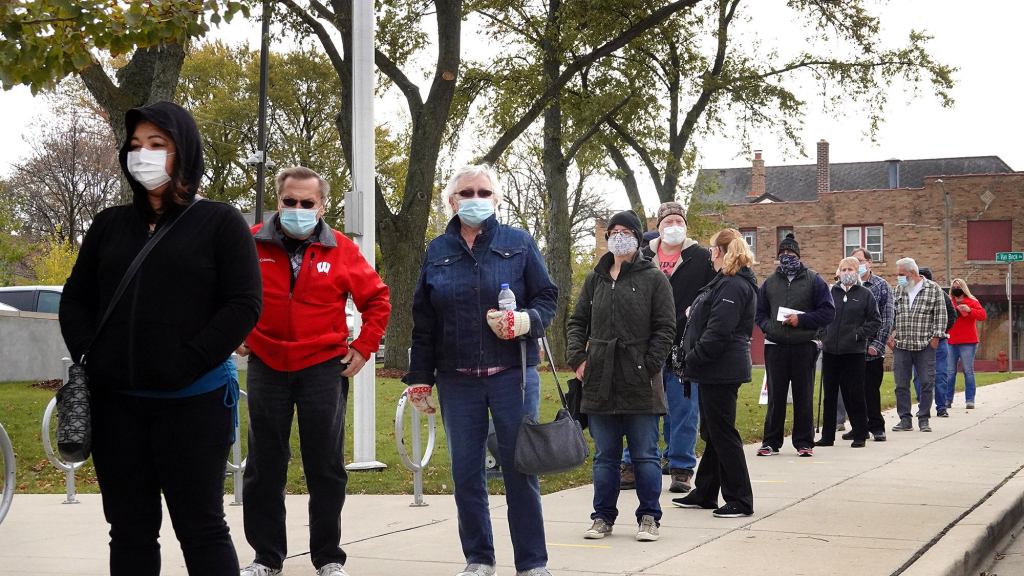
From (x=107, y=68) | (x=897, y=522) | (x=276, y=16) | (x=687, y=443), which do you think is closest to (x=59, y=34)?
(x=687, y=443)

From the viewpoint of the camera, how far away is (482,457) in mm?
6043

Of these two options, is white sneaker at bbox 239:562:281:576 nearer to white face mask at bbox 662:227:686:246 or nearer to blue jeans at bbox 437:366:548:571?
blue jeans at bbox 437:366:548:571

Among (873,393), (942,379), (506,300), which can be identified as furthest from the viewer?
(942,379)

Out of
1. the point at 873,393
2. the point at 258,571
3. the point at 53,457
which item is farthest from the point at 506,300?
the point at 873,393

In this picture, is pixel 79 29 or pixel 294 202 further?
pixel 79 29

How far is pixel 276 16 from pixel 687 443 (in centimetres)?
1437

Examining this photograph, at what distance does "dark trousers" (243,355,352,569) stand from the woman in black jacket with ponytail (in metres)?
2.99

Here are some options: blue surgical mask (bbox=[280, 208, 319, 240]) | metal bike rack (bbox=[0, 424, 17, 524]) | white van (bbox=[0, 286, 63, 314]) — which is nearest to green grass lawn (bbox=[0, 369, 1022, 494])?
metal bike rack (bbox=[0, 424, 17, 524])

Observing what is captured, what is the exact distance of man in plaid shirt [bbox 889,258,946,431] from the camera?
15.4m

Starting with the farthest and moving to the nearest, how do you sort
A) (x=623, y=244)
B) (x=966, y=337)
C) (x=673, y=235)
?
(x=966, y=337) → (x=673, y=235) → (x=623, y=244)

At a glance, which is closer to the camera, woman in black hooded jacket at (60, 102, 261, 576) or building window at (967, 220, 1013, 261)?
woman in black hooded jacket at (60, 102, 261, 576)

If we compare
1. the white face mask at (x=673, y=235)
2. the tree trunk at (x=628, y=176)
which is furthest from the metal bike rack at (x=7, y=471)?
the tree trunk at (x=628, y=176)

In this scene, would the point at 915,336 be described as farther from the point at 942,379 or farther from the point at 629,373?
the point at 629,373

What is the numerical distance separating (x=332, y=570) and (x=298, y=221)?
5.47 feet
